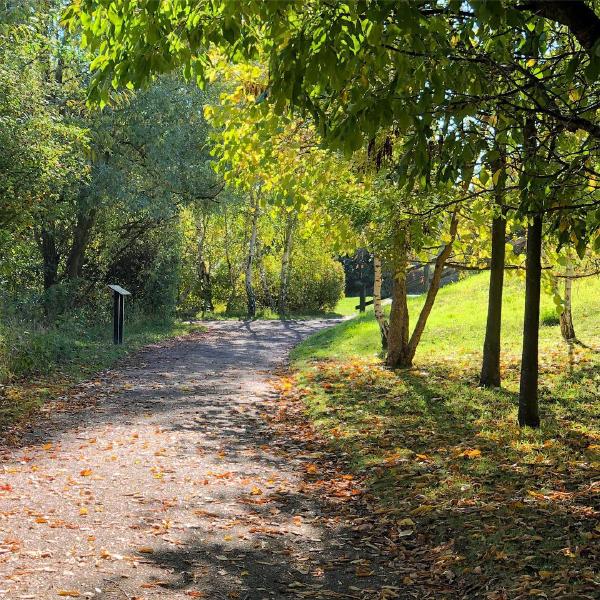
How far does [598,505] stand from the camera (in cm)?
554

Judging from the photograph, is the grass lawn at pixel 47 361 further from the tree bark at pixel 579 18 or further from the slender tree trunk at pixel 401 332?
the tree bark at pixel 579 18

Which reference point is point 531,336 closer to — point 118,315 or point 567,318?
point 567,318

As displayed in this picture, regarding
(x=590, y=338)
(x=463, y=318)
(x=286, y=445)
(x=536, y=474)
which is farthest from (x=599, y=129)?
(x=463, y=318)

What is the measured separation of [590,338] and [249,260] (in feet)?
64.1

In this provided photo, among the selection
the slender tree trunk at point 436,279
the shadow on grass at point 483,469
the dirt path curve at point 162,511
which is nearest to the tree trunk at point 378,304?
the slender tree trunk at point 436,279

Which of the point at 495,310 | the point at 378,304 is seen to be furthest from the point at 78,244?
the point at 495,310

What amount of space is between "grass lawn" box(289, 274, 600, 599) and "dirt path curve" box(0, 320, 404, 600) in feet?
2.66

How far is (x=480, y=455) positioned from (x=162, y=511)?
3.27 metres

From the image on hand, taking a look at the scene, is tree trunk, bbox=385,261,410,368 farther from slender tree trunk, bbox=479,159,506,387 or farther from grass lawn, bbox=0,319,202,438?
grass lawn, bbox=0,319,202,438

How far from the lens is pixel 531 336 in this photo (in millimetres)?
8109

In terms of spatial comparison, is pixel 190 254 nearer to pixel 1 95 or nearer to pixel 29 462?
pixel 1 95

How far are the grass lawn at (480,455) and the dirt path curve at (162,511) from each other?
811 mm

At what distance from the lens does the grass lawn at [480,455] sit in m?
4.87

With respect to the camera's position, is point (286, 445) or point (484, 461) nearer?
point (484, 461)
